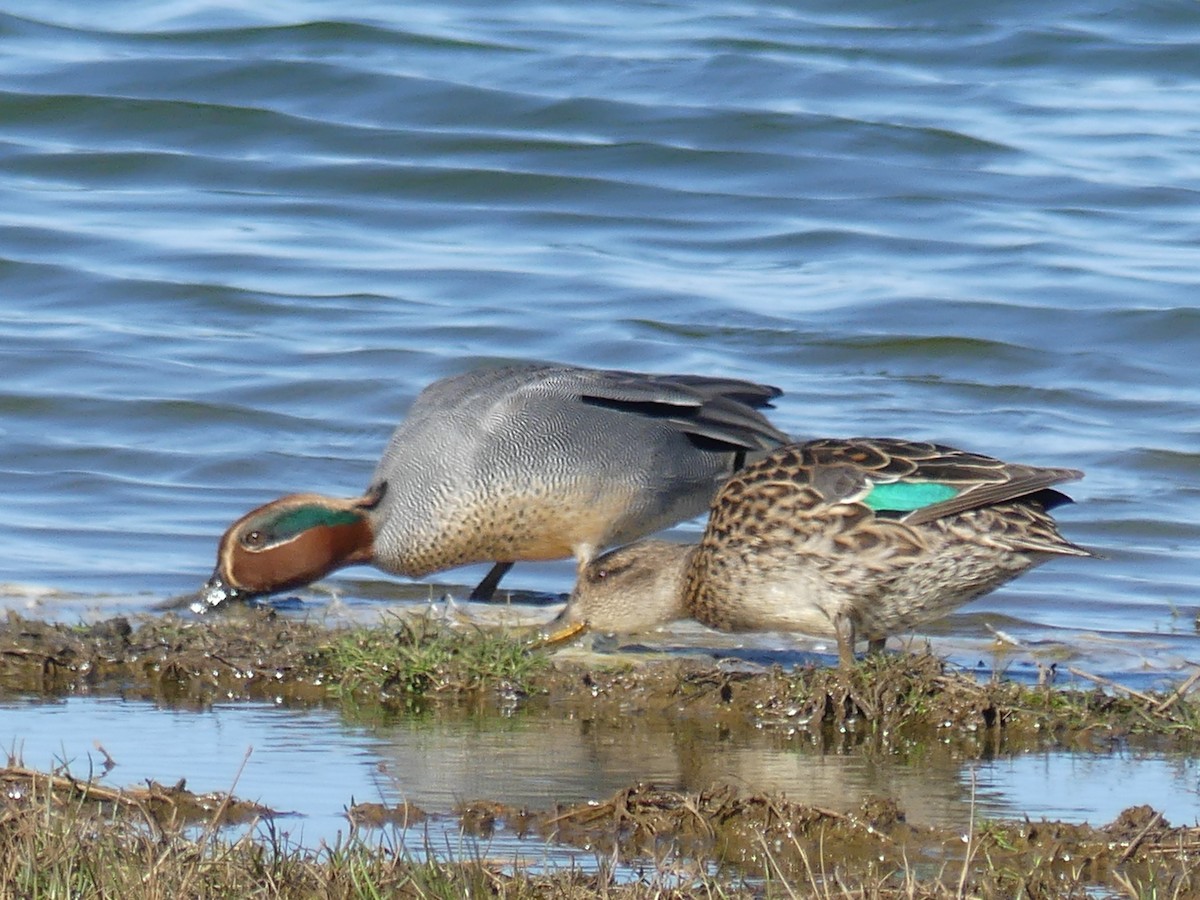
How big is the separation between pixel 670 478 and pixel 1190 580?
178 centimetres

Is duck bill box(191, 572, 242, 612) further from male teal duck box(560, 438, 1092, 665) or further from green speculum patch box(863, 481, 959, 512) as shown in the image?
green speculum patch box(863, 481, 959, 512)

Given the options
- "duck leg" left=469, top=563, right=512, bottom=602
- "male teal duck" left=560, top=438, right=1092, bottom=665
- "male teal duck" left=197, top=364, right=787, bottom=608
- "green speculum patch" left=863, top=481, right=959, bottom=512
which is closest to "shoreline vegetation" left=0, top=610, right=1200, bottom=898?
"male teal duck" left=560, top=438, right=1092, bottom=665

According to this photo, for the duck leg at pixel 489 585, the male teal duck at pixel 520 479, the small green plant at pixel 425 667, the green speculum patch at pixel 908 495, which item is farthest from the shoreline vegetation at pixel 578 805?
the duck leg at pixel 489 585

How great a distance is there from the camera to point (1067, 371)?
997 cm

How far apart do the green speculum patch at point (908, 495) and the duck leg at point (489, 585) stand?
1.96 meters

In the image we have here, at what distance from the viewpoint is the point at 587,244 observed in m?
12.0

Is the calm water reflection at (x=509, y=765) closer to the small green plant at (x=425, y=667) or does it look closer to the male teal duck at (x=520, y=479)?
the small green plant at (x=425, y=667)

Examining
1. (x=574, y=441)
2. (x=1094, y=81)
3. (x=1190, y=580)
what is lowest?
(x=1190, y=580)

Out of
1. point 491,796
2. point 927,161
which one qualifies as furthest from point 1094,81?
point 491,796

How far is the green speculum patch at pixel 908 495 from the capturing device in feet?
16.6

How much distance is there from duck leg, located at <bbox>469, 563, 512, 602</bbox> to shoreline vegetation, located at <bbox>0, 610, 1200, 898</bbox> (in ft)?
4.09

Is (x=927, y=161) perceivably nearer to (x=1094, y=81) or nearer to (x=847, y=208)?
(x=847, y=208)

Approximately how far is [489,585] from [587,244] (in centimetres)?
549

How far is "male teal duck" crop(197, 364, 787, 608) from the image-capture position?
655 cm
